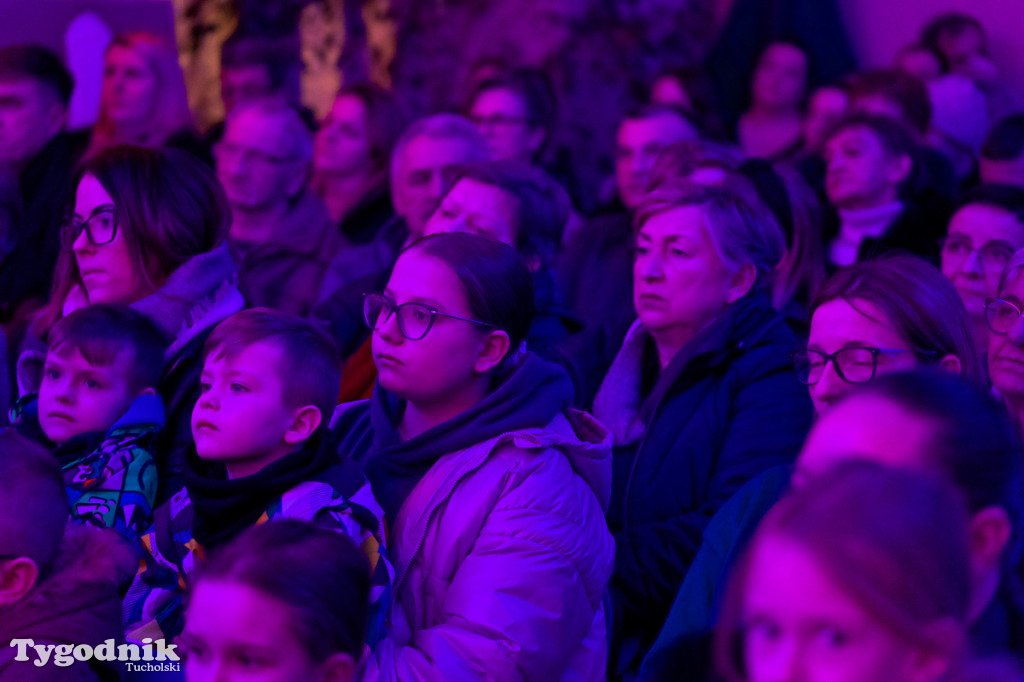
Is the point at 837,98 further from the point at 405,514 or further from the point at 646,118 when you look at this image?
the point at 405,514

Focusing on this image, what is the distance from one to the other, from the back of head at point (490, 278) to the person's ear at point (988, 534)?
114 cm

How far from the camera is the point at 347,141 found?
194 inches

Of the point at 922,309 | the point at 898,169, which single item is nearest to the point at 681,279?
the point at 922,309

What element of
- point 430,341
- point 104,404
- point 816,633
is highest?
point 430,341

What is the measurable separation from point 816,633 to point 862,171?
3319 millimetres

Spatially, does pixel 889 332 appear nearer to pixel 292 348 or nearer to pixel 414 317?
pixel 414 317

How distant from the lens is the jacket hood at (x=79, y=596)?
2.16 m

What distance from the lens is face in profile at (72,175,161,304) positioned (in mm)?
3008

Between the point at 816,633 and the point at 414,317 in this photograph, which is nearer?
the point at 816,633

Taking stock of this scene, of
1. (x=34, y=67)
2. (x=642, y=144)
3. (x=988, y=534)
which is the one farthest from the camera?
(x=642, y=144)

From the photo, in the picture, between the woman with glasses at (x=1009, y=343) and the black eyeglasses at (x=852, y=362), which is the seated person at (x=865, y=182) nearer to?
the woman with glasses at (x=1009, y=343)

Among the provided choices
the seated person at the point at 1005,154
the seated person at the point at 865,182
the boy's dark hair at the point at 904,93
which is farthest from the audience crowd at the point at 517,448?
the boy's dark hair at the point at 904,93

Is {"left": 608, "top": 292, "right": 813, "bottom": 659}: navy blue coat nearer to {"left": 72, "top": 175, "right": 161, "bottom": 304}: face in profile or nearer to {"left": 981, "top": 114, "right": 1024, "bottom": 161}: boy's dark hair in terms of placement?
{"left": 72, "top": 175, "right": 161, "bottom": 304}: face in profile

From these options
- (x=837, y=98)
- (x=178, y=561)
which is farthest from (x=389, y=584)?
(x=837, y=98)
